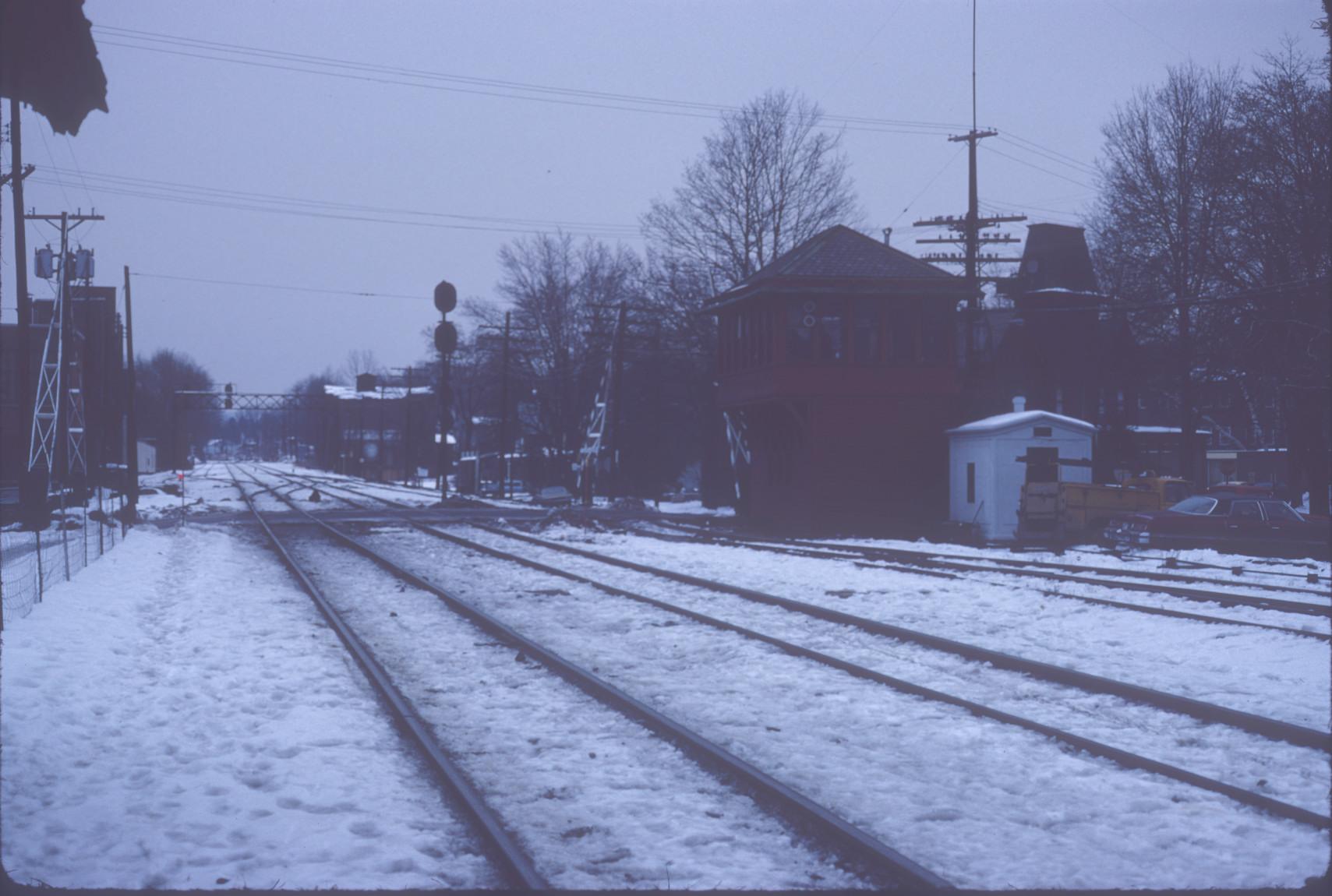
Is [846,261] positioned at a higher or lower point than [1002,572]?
higher

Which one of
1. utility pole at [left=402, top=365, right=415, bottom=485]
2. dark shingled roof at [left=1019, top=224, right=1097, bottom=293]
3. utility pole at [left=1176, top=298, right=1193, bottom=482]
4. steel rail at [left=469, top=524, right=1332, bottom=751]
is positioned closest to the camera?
steel rail at [left=469, top=524, right=1332, bottom=751]

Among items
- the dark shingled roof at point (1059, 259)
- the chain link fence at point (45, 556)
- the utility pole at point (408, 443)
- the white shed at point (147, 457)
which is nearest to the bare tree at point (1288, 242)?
the chain link fence at point (45, 556)

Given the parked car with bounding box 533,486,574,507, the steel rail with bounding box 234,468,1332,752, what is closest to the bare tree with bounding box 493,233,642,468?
the parked car with bounding box 533,486,574,507

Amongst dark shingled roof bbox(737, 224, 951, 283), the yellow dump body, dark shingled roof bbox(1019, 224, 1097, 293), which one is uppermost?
dark shingled roof bbox(1019, 224, 1097, 293)

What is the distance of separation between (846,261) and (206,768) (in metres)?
30.0

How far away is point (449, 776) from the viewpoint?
22.5 feet

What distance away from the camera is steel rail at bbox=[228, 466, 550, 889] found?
533cm

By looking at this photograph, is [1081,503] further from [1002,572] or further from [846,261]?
[1002,572]

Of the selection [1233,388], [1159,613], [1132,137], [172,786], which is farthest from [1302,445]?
[172,786]

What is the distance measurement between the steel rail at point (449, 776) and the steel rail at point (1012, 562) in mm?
11893

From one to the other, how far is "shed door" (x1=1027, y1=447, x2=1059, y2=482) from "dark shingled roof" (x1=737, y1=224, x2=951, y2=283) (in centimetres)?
677

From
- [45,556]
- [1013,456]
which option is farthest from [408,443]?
[45,556]

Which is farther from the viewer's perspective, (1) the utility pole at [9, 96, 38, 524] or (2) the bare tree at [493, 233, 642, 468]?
(2) the bare tree at [493, 233, 642, 468]

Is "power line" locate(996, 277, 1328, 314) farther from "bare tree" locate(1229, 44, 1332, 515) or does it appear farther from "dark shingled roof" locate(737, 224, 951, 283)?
"dark shingled roof" locate(737, 224, 951, 283)
